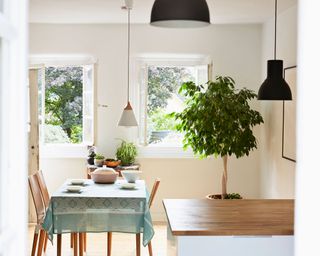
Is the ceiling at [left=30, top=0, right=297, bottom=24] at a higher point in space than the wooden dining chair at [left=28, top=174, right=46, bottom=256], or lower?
higher

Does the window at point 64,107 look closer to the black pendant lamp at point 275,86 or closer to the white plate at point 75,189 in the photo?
the white plate at point 75,189

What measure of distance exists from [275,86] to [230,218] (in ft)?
3.95

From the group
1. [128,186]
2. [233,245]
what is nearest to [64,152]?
[128,186]

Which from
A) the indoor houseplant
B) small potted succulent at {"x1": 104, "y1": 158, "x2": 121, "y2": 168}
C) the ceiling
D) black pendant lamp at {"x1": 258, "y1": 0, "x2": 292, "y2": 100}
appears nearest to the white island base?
black pendant lamp at {"x1": 258, "y1": 0, "x2": 292, "y2": 100}

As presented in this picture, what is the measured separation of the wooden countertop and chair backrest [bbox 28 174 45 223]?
1750mm

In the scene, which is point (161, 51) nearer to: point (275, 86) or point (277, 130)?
point (277, 130)

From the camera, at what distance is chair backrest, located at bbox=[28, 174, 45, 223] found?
519 centimetres

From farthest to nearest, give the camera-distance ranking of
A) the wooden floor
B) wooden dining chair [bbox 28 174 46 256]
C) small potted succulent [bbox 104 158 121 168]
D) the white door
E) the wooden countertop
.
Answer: the white door < small potted succulent [bbox 104 158 121 168] < the wooden floor < wooden dining chair [bbox 28 174 46 256] < the wooden countertop

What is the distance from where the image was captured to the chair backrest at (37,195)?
5.19 metres

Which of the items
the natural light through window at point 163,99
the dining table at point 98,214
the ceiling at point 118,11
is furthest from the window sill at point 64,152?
the dining table at point 98,214
